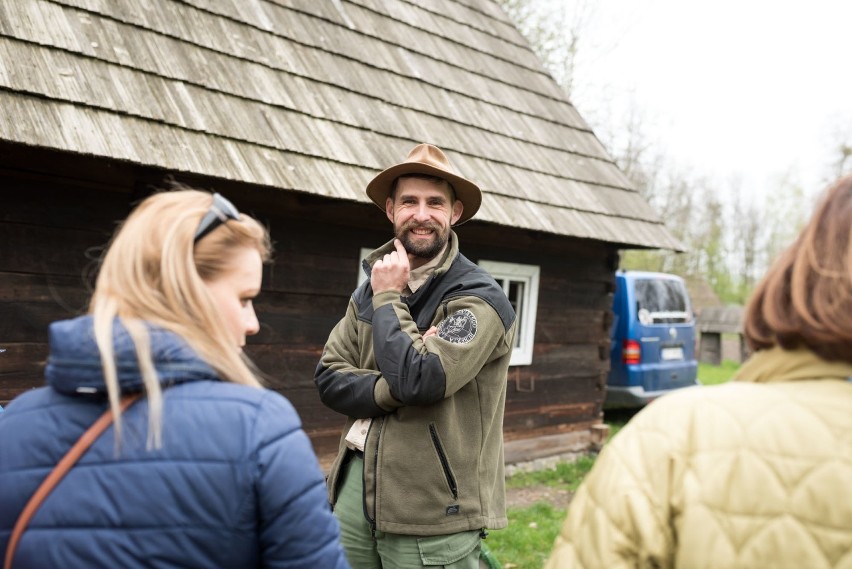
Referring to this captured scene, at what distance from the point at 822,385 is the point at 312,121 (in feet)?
14.1

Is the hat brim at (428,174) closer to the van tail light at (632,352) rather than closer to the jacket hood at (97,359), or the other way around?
the jacket hood at (97,359)

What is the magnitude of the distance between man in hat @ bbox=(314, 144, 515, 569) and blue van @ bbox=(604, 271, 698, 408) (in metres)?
6.97

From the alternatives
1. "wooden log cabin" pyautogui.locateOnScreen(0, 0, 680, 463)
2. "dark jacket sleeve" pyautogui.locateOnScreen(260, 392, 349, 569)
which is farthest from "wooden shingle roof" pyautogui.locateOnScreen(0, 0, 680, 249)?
"dark jacket sleeve" pyautogui.locateOnScreen(260, 392, 349, 569)

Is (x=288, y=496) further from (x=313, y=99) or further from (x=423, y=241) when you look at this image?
(x=313, y=99)

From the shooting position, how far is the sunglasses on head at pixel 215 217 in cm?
130

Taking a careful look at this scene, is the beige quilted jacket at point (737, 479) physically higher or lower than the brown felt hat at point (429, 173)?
lower

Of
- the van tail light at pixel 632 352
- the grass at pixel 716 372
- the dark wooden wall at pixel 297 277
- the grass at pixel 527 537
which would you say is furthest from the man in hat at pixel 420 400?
the grass at pixel 716 372

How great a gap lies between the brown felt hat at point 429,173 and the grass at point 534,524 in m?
2.84

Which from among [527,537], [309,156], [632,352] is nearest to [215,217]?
[309,156]

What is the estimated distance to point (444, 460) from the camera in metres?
2.34

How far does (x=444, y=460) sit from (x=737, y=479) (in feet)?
4.36

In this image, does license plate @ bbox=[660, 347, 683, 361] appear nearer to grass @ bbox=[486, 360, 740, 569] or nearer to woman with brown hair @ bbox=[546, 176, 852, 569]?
grass @ bbox=[486, 360, 740, 569]

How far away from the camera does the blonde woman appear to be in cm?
115

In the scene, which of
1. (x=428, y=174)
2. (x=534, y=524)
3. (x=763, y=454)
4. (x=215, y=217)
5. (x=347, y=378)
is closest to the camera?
(x=763, y=454)
